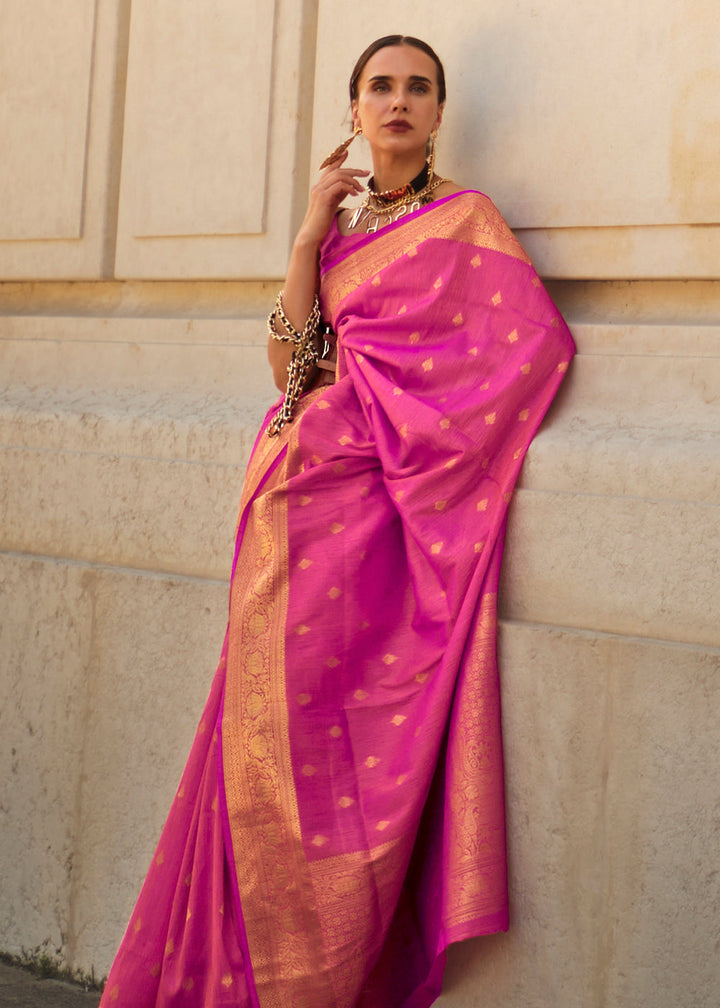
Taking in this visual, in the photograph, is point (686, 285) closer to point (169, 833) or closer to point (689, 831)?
point (689, 831)

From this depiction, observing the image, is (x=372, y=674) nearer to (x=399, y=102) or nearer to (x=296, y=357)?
(x=296, y=357)

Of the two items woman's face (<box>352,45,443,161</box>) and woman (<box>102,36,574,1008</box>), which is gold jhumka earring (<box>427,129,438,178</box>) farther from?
woman (<box>102,36,574,1008</box>)

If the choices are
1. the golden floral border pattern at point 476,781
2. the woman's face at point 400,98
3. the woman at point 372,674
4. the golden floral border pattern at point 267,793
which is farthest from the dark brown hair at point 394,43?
the golden floral border pattern at point 476,781

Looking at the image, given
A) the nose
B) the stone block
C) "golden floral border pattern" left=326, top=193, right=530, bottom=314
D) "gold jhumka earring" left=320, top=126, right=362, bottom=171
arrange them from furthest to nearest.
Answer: "gold jhumka earring" left=320, top=126, right=362, bottom=171
the nose
"golden floral border pattern" left=326, top=193, right=530, bottom=314
the stone block

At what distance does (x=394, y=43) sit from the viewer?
9.22ft

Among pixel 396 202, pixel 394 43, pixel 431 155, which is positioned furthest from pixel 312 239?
pixel 394 43

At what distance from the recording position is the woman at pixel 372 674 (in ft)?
7.91

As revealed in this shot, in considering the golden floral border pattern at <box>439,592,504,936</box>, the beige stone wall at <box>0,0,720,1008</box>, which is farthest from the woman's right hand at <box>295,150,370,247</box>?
the golden floral border pattern at <box>439,592,504,936</box>

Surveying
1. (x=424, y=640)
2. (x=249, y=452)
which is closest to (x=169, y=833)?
(x=424, y=640)

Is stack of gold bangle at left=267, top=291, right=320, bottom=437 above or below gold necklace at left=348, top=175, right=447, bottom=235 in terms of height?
below

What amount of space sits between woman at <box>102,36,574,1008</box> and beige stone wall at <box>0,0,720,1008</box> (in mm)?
121

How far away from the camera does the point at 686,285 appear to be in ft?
8.81

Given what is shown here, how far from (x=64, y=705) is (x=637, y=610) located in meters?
1.63

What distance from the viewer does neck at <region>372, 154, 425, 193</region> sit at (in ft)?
9.36
